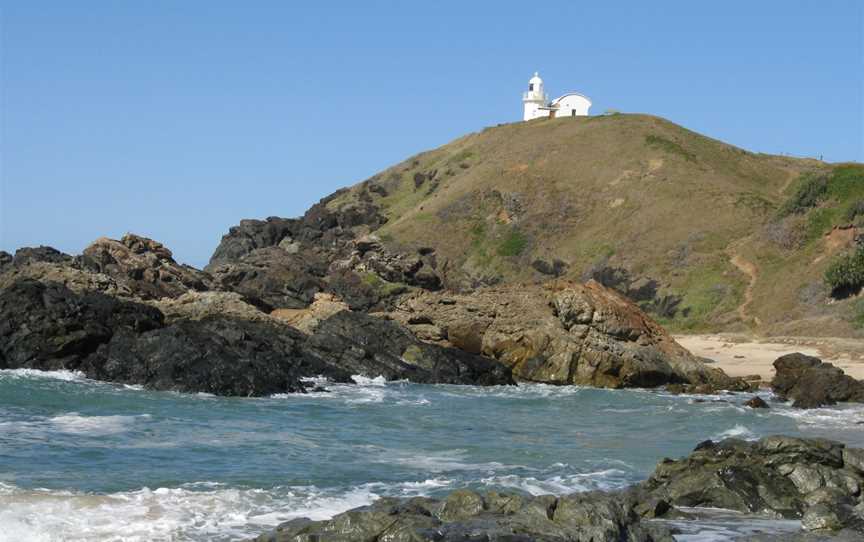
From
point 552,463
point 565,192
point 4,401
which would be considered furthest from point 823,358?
point 565,192

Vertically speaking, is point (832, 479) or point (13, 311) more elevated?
point (13, 311)

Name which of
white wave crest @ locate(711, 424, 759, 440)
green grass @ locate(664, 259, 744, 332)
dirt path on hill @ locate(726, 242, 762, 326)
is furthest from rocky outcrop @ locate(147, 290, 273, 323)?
dirt path on hill @ locate(726, 242, 762, 326)

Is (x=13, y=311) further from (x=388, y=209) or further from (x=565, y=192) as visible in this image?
(x=388, y=209)

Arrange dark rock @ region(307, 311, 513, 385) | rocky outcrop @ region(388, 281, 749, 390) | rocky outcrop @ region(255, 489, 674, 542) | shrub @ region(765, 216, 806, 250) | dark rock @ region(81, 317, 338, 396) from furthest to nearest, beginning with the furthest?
1. shrub @ region(765, 216, 806, 250)
2. rocky outcrop @ region(388, 281, 749, 390)
3. dark rock @ region(307, 311, 513, 385)
4. dark rock @ region(81, 317, 338, 396)
5. rocky outcrop @ region(255, 489, 674, 542)

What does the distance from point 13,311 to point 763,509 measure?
2525 centimetres

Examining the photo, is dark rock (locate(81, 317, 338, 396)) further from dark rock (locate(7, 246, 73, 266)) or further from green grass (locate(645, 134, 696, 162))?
green grass (locate(645, 134, 696, 162))

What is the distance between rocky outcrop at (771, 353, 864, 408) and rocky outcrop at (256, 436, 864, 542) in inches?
562

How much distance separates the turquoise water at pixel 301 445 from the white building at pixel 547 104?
8579 centimetres

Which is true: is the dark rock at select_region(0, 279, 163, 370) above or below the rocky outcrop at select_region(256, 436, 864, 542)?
above

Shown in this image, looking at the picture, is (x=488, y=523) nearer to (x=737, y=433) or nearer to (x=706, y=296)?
(x=737, y=433)

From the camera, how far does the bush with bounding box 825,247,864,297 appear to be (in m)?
53.0

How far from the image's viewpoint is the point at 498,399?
32750mm

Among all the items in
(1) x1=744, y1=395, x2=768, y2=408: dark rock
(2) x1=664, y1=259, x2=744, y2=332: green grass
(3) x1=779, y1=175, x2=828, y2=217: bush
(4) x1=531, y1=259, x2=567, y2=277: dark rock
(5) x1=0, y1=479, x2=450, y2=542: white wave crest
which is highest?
(3) x1=779, y1=175, x2=828, y2=217: bush

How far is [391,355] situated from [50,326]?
11266 mm
